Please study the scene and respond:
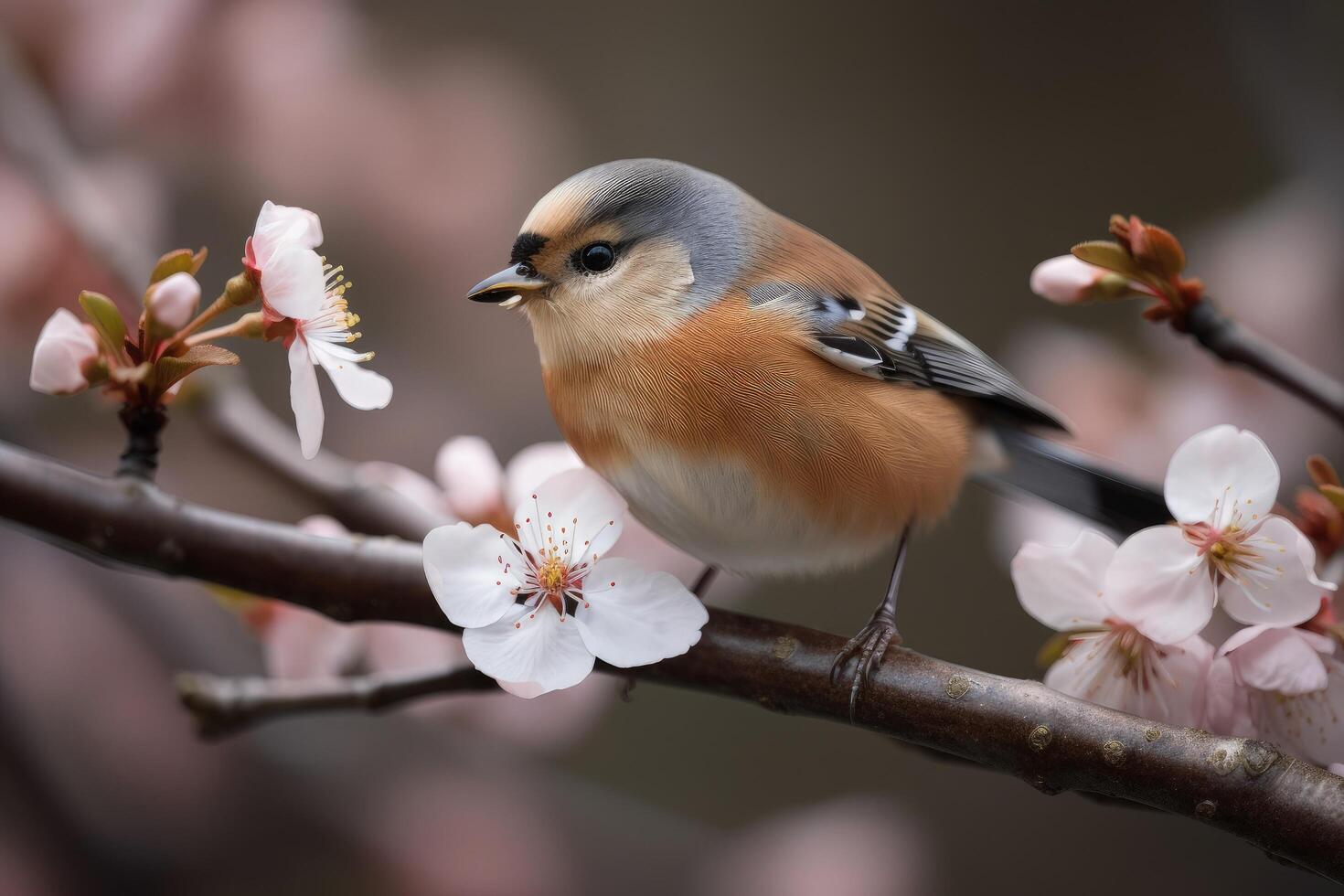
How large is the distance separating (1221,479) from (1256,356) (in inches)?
5.6

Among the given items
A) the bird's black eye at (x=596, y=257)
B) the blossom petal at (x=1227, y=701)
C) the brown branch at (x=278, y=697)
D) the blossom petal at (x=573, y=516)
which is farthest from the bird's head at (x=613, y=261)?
the blossom petal at (x=1227, y=701)

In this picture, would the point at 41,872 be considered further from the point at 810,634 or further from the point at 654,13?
the point at 654,13

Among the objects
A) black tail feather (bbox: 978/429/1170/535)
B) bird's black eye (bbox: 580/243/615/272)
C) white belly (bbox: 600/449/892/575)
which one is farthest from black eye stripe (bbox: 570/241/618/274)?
black tail feather (bbox: 978/429/1170/535)

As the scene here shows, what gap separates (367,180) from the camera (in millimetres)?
1235

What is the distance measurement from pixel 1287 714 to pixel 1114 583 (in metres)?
0.11

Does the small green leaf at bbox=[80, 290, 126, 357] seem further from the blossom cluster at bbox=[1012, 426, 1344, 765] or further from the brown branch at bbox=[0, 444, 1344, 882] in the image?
the blossom cluster at bbox=[1012, 426, 1344, 765]

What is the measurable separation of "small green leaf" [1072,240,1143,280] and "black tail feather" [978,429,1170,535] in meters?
0.24

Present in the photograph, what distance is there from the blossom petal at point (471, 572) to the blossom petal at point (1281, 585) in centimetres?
31

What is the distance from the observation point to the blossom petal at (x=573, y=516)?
0.45 m

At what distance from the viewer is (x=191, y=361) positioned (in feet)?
1.38

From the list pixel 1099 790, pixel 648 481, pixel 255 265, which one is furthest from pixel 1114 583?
pixel 255 265

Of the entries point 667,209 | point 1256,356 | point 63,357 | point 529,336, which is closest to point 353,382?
point 63,357

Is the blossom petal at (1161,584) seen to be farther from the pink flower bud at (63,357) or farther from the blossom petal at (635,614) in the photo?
the pink flower bud at (63,357)

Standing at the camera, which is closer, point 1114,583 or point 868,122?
point 1114,583
